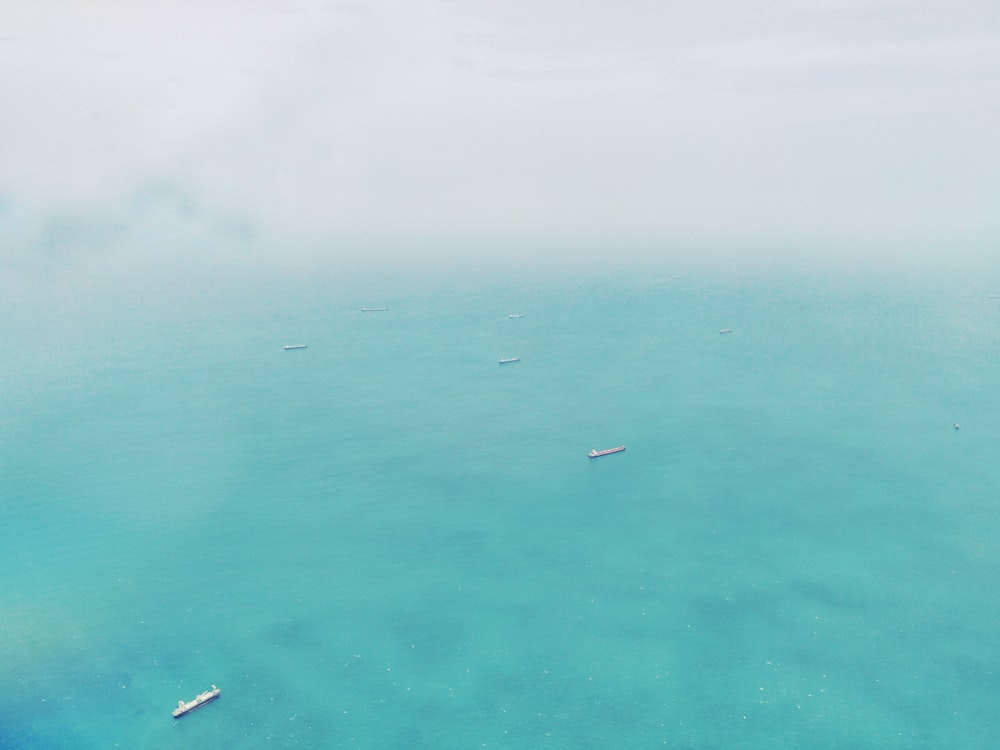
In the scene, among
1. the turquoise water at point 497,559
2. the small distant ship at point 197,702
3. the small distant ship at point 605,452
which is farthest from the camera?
the small distant ship at point 605,452

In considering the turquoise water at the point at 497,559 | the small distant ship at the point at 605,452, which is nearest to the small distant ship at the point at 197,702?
the turquoise water at the point at 497,559

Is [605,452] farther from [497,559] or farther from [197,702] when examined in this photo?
[197,702]

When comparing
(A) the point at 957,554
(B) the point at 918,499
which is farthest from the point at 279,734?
(B) the point at 918,499

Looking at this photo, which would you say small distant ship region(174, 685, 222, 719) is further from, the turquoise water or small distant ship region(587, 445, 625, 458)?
small distant ship region(587, 445, 625, 458)

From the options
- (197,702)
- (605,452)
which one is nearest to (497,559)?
(605,452)

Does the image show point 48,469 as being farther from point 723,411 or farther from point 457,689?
point 723,411

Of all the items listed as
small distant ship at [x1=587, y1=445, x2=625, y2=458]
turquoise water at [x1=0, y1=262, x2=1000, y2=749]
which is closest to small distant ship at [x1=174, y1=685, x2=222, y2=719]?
turquoise water at [x1=0, y1=262, x2=1000, y2=749]

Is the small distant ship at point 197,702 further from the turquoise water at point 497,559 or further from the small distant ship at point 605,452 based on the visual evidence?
the small distant ship at point 605,452
